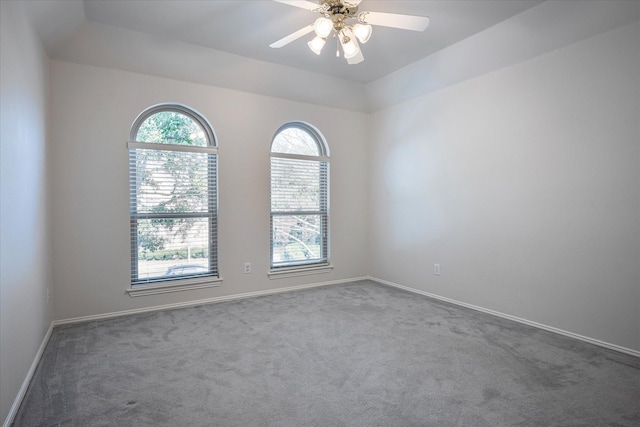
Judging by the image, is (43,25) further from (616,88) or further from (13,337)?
(616,88)

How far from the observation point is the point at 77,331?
3.02 meters

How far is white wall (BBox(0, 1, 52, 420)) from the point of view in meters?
1.79

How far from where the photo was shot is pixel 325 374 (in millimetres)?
2268

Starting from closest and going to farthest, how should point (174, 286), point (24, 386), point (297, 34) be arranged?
point (24, 386) → point (297, 34) → point (174, 286)

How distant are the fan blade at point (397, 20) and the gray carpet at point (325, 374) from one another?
7.50 ft

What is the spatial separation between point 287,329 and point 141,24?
3055 mm

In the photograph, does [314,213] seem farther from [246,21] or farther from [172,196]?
[246,21]

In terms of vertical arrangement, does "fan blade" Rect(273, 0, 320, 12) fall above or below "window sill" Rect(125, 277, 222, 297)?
above

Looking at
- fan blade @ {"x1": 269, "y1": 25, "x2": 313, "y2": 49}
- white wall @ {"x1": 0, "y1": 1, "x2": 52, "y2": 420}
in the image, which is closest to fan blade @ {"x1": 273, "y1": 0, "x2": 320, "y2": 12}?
fan blade @ {"x1": 269, "y1": 25, "x2": 313, "y2": 49}

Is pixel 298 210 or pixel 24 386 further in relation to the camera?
pixel 298 210

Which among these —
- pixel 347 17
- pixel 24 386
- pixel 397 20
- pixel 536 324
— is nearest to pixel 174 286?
pixel 24 386

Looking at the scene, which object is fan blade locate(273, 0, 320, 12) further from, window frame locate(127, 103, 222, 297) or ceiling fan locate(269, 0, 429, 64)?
window frame locate(127, 103, 222, 297)

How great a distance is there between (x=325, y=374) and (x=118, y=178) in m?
2.80

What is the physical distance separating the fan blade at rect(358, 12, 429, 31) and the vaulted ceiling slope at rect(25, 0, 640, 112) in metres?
0.58
